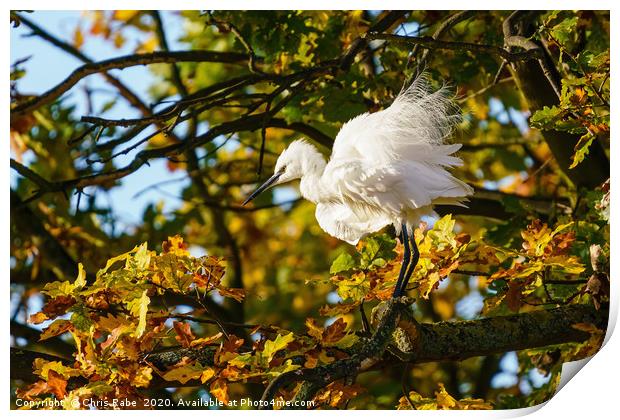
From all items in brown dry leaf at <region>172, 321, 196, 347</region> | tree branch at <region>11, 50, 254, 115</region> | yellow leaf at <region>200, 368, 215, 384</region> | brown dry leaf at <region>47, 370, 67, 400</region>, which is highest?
tree branch at <region>11, 50, 254, 115</region>

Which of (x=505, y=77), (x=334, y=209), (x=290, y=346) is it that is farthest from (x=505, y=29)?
(x=290, y=346)

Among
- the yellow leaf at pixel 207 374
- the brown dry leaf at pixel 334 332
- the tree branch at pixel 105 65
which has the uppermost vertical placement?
the tree branch at pixel 105 65

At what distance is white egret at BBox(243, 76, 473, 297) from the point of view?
6.92ft

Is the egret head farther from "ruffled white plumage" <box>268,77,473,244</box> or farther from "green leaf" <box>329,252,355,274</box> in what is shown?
"green leaf" <box>329,252,355,274</box>

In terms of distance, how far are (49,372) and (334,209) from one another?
823 millimetres

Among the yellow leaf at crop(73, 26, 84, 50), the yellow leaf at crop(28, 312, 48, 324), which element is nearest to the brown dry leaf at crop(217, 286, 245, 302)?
the yellow leaf at crop(28, 312, 48, 324)

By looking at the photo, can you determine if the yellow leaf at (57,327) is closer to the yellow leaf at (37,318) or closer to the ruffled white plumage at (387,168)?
the yellow leaf at (37,318)

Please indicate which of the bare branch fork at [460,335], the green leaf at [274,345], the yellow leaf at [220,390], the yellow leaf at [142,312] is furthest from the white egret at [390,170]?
the yellow leaf at [142,312]

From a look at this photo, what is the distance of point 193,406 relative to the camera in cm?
233

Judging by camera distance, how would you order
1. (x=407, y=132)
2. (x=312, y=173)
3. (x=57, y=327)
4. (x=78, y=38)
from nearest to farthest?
(x=57, y=327)
(x=407, y=132)
(x=312, y=173)
(x=78, y=38)

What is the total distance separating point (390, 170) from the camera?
6.93 feet

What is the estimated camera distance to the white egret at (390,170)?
2.11 meters

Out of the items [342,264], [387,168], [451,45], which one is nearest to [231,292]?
[342,264]

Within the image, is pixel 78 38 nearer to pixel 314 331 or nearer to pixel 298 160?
pixel 298 160
